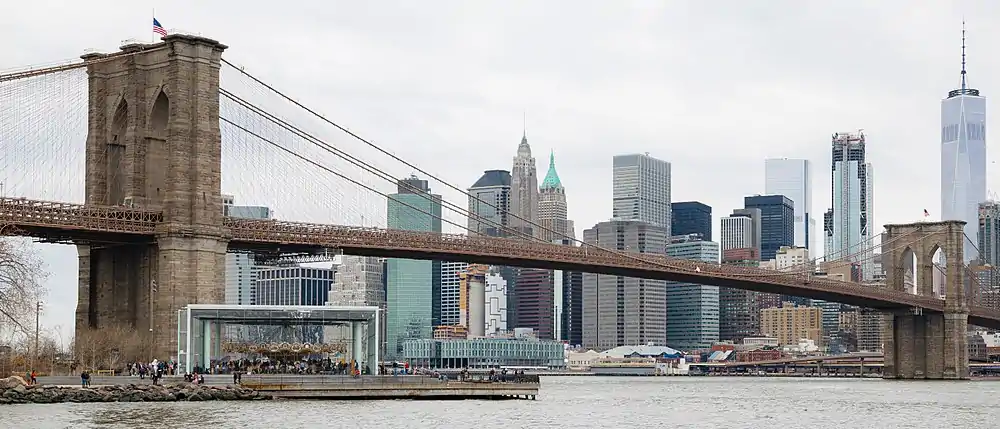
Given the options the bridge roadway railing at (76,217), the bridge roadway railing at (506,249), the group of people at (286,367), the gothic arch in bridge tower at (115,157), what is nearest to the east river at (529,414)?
the group of people at (286,367)

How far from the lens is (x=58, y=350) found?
80500 millimetres

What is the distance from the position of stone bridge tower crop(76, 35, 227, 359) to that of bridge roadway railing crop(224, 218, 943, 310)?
275cm

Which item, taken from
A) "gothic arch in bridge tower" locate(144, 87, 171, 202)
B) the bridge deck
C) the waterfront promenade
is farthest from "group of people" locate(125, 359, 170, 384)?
"gothic arch in bridge tower" locate(144, 87, 171, 202)

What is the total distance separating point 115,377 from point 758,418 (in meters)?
22.9

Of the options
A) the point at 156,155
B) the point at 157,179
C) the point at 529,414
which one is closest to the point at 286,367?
the point at 157,179

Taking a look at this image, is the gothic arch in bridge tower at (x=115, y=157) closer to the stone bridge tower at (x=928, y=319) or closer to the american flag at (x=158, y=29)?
the american flag at (x=158, y=29)

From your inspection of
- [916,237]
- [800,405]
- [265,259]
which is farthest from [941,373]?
[265,259]

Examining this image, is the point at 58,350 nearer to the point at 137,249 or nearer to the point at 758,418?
the point at 137,249

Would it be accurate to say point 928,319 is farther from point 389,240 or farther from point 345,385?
point 345,385

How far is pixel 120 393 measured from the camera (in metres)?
54.9

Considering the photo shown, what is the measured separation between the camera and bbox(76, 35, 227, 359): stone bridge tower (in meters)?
66.6

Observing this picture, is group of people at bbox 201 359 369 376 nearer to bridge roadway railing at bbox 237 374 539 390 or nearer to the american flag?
bridge roadway railing at bbox 237 374 539 390

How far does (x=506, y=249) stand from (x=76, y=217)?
921 inches

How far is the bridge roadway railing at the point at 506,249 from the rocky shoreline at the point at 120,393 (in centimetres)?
1416
